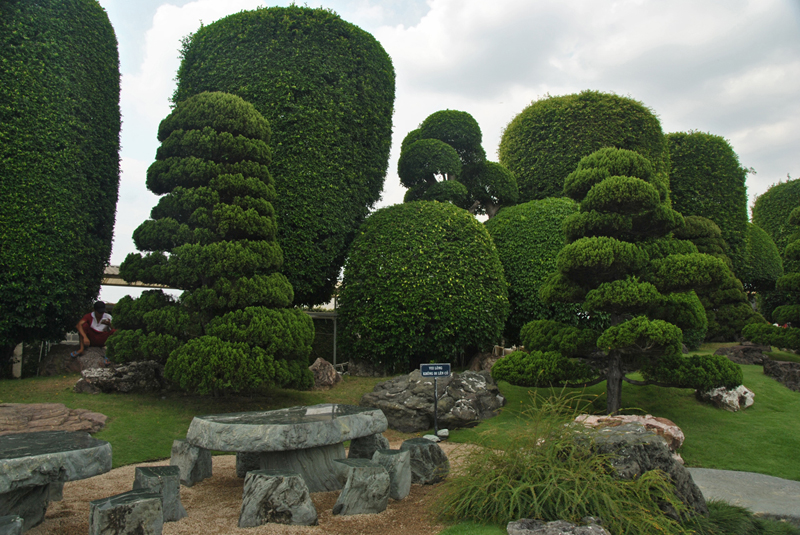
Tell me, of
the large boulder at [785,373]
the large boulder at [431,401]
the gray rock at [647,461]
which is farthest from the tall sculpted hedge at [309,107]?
the large boulder at [785,373]

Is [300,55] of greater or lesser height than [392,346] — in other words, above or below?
above

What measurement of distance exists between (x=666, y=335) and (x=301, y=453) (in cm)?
505

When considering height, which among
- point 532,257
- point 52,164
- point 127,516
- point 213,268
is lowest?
point 127,516

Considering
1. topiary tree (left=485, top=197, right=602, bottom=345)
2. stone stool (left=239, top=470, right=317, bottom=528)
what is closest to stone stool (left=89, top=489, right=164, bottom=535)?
stone stool (left=239, top=470, right=317, bottom=528)

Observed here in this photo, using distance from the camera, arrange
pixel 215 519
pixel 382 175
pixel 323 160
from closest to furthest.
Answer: pixel 215 519 < pixel 323 160 < pixel 382 175

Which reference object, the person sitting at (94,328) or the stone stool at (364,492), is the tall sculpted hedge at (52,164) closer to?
the person sitting at (94,328)

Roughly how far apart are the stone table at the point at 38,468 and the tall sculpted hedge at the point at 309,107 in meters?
6.95

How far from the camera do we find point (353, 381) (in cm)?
1072

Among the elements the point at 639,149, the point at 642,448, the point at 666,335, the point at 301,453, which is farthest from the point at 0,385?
the point at 639,149

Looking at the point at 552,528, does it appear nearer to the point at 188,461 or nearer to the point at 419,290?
the point at 188,461

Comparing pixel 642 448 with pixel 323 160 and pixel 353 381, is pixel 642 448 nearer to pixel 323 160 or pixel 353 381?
pixel 353 381

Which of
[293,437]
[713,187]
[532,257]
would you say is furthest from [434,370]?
[713,187]

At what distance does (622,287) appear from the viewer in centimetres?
732

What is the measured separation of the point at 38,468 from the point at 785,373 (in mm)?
12277
